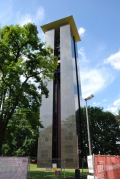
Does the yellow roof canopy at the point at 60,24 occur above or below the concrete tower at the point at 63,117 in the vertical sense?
above

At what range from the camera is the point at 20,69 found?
44.3 feet

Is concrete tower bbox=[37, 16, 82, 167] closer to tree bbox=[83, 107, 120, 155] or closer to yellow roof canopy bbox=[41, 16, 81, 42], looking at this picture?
yellow roof canopy bbox=[41, 16, 81, 42]

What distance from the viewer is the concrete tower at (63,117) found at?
2378 centimetres

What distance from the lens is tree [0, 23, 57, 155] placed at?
44.5 feet

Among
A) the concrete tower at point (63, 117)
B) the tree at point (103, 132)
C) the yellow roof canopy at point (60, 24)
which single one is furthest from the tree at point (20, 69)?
the tree at point (103, 132)

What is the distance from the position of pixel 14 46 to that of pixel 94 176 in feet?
43.0

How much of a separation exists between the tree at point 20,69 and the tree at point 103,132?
23.6 meters

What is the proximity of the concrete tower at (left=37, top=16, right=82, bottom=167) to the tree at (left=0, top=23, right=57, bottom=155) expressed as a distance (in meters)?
10.4

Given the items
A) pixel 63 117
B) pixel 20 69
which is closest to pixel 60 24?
pixel 63 117

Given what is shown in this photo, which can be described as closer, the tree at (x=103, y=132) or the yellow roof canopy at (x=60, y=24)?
the yellow roof canopy at (x=60, y=24)

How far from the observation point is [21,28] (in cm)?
1523

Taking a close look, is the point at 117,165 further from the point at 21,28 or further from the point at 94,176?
the point at 21,28

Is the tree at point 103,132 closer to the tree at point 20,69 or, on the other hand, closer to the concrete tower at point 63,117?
the concrete tower at point 63,117

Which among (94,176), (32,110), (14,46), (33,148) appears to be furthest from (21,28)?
(33,148)
